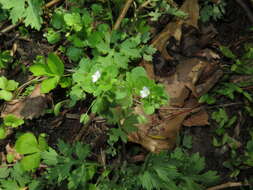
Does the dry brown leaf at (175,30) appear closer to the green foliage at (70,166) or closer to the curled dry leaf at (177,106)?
the curled dry leaf at (177,106)

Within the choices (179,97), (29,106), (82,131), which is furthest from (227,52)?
(29,106)

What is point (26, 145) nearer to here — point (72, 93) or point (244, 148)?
point (72, 93)

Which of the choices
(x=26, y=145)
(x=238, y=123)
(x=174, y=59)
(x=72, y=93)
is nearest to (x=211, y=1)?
(x=174, y=59)

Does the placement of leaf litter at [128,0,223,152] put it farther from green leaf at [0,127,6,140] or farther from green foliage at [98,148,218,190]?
green leaf at [0,127,6,140]

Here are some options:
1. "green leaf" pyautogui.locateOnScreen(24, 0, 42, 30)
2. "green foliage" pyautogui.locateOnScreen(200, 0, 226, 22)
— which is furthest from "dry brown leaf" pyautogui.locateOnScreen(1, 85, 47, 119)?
"green foliage" pyautogui.locateOnScreen(200, 0, 226, 22)

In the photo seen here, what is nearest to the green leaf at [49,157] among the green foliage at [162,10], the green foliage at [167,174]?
the green foliage at [167,174]

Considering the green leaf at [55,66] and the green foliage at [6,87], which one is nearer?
the green leaf at [55,66]

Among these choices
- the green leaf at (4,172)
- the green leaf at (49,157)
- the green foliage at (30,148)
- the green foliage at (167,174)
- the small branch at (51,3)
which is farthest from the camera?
the small branch at (51,3)
